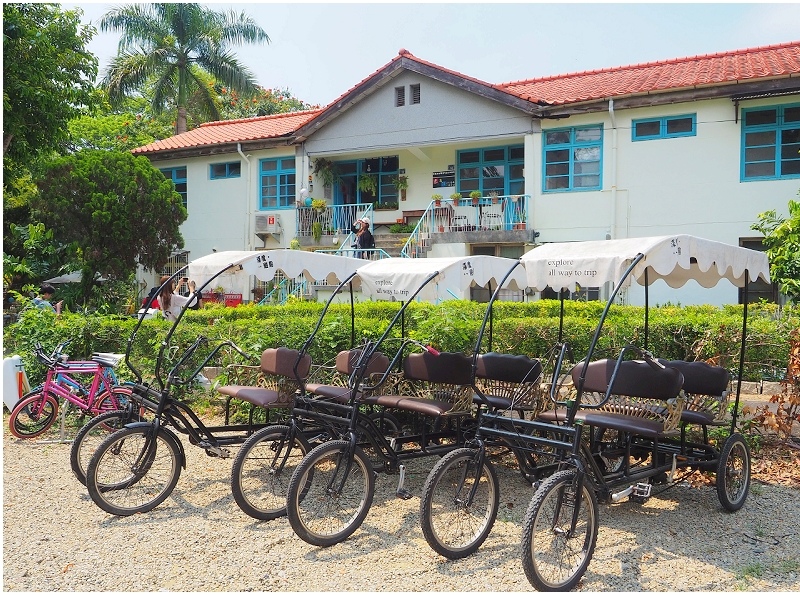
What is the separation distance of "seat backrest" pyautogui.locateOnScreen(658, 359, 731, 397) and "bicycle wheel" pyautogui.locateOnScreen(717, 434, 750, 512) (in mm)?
449

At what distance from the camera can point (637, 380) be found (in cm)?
609

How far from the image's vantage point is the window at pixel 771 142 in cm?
1636

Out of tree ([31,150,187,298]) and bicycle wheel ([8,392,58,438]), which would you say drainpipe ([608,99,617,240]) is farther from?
bicycle wheel ([8,392,58,438])

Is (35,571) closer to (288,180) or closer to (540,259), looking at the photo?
(540,259)

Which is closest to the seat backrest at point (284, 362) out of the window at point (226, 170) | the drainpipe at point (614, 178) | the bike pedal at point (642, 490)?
the bike pedal at point (642, 490)

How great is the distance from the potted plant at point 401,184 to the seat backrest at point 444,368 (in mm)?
16063

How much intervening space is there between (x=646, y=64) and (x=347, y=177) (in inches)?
383

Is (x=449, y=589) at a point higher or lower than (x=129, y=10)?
lower

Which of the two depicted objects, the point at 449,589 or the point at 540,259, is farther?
the point at 540,259

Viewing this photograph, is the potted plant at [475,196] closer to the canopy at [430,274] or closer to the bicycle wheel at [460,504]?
the canopy at [430,274]

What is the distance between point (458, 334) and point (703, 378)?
2.78m

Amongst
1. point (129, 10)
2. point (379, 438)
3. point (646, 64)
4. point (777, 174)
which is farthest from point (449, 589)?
point (129, 10)

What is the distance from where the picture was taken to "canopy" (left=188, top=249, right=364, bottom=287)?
23.0ft

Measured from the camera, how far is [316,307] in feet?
46.8
